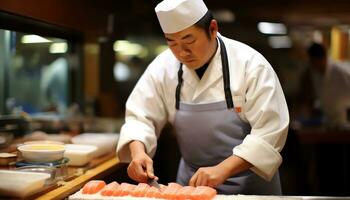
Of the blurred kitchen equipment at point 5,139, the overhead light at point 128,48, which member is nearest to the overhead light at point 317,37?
the overhead light at point 128,48

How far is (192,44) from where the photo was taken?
1.74 meters

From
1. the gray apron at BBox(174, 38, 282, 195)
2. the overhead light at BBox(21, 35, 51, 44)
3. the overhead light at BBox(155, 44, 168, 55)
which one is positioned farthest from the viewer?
the overhead light at BBox(155, 44, 168, 55)

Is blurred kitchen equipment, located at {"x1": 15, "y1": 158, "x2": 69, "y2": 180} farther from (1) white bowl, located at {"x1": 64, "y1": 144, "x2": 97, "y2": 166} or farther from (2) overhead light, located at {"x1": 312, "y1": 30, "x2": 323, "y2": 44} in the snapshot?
(2) overhead light, located at {"x1": 312, "y1": 30, "x2": 323, "y2": 44}

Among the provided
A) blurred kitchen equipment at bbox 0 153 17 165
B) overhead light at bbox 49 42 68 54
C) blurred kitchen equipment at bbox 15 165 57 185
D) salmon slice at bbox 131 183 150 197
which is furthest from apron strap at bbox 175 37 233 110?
overhead light at bbox 49 42 68 54

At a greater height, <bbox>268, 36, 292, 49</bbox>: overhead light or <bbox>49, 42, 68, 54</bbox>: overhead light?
<bbox>268, 36, 292, 49</bbox>: overhead light

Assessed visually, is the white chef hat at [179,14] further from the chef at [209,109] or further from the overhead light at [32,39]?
the overhead light at [32,39]

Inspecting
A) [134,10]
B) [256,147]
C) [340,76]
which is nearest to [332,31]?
[340,76]

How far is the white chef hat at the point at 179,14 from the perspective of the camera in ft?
5.64

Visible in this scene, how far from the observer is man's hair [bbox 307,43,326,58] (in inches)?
112

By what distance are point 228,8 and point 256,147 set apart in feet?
4.67

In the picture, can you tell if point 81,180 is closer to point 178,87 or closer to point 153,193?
point 153,193

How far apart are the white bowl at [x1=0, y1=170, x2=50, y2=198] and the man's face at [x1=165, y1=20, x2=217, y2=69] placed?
690mm

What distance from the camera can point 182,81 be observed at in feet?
6.32

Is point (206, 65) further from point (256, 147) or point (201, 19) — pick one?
point (256, 147)
